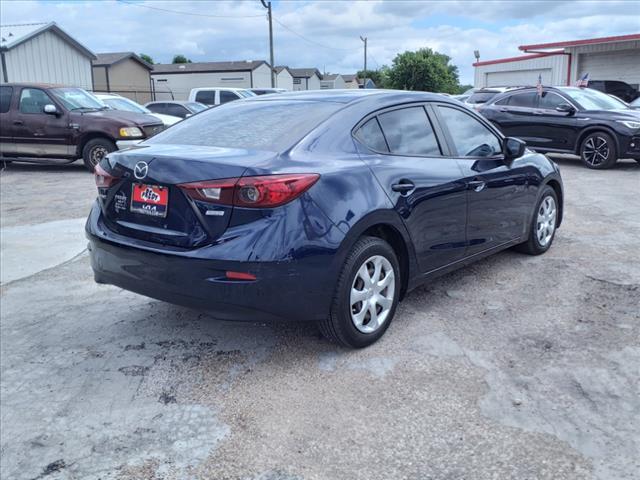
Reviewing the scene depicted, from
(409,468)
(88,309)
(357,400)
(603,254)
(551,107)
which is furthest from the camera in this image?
(551,107)

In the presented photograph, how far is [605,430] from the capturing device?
3061 mm

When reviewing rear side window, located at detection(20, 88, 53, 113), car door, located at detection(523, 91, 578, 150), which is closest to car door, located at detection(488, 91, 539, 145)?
car door, located at detection(523, 91, 578, 150)

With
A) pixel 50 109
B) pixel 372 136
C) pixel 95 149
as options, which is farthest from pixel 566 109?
pixel 50 109

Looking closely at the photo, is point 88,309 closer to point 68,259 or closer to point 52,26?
point 68,259

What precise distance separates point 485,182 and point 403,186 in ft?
3.72

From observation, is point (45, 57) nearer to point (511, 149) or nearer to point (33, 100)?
point (33, 100)

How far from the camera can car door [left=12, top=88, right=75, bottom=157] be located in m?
12.8

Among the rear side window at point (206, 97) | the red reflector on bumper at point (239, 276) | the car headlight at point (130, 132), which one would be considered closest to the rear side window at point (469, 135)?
the red reflector on bumper at point (239, 276)

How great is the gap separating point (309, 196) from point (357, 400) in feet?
3.74

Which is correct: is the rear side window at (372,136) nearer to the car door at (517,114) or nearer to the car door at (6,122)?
the car door at (517,114)

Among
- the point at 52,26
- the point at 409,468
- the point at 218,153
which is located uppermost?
the point at 52,26

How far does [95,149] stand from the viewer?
41.8ft

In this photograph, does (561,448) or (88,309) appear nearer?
(561,448)

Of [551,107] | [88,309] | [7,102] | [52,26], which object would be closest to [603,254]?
[88,309]
